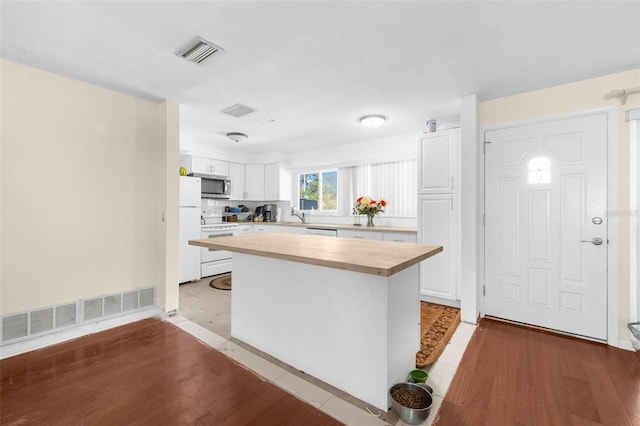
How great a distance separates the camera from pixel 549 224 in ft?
9.31

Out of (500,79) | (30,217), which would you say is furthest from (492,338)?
(30,217)

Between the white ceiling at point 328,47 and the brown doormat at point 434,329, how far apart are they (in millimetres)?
2396

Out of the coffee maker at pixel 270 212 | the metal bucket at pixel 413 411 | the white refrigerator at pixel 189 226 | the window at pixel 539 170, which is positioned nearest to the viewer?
the metal bucket at pixel 413 411

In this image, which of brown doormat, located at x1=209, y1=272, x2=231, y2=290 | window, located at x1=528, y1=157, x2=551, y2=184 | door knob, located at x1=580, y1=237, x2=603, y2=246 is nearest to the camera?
door knob, located at x1=580, y1=237, x2=603, y2=246

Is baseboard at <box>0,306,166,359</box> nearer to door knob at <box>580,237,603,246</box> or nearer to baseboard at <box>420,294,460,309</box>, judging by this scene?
baseboard at <box>420,294,460,309</box>

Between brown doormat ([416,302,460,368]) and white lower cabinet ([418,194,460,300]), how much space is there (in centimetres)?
21

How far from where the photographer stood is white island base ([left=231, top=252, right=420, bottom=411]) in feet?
5.66

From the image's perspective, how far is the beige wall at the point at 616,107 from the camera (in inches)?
98.1

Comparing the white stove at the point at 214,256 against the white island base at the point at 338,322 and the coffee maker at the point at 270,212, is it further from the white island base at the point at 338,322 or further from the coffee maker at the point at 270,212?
the white island base at the point at 338,322

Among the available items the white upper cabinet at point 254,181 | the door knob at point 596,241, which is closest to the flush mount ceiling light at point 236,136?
the white upper cabinet at point 254,181

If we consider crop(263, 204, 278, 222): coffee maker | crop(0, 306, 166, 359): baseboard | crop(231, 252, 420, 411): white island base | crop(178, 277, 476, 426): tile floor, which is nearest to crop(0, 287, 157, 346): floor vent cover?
crop(0, 306, 166, 359): baseboard

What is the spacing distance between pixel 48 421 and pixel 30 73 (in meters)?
2.70

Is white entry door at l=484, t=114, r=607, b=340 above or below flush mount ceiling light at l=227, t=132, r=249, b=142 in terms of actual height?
below

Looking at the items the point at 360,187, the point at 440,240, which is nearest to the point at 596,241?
the point at 440,240
